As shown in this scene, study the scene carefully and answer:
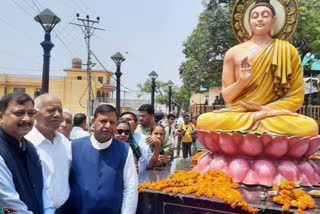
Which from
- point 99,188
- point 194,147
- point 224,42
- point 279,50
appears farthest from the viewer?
point 224,42

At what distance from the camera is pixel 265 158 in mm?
4449

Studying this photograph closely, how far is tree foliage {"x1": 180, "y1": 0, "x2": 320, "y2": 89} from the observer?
51.9ft

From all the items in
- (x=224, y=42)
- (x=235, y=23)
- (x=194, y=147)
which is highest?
(x=224, y=42)

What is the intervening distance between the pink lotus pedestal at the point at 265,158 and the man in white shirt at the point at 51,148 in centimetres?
226

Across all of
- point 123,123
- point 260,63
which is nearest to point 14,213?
point 123,123

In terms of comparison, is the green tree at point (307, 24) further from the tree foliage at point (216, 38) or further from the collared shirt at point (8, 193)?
the collared shirt at point (8, 193)

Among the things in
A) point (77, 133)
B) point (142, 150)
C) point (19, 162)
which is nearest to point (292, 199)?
point (142, 150)

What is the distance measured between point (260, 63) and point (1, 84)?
103 feet

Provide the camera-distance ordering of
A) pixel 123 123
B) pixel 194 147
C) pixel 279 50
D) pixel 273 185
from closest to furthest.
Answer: pixel 123 123
pixel 273 185
pixel 279 50
pixel 194 147

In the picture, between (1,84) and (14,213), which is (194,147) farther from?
(1,84)

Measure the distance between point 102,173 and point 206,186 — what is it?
1451mm

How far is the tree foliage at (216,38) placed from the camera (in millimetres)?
15820

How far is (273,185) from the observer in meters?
4.24

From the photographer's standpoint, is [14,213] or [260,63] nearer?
[14,213]
